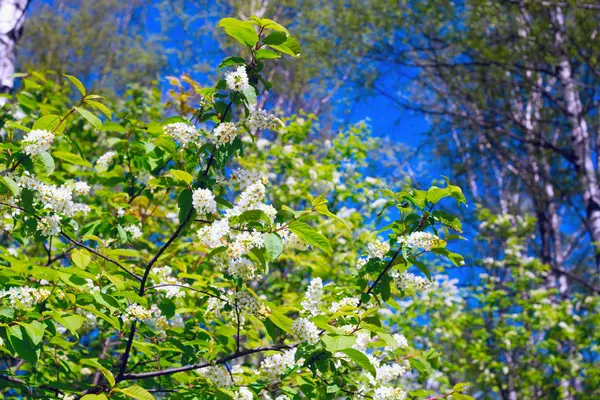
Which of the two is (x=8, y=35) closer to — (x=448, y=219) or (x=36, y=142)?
(x=36, y=142)

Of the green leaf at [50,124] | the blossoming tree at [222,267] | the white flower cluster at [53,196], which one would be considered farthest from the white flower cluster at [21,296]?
the green leaf at [50,124]

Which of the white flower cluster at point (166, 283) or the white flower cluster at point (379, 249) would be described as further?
the white flower cluster at point (166, 283)

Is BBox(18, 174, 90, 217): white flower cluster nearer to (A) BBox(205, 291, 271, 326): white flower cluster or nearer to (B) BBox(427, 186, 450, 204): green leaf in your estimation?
(A) BBox(205, 291, 271, 326): white flower cluster

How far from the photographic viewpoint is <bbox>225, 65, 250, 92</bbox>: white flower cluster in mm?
1534

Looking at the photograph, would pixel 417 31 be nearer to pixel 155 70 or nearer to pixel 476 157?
pixel 476 157

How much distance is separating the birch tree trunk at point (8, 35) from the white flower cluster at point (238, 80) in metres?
2.16

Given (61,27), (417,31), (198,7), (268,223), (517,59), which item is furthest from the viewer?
(61,27)

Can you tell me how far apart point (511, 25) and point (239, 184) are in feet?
27.1

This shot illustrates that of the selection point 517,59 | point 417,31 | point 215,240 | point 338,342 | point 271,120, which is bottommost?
point 338,342

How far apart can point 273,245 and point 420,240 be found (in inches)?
19.7

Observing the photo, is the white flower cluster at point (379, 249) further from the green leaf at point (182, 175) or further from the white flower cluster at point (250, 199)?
the green leaf at point (182, 175)

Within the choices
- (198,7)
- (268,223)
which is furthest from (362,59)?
(268,223)

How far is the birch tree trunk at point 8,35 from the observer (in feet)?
10.2

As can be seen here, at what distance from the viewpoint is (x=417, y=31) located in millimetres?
8930
